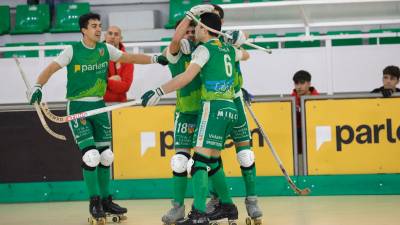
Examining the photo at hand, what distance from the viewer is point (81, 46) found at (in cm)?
752

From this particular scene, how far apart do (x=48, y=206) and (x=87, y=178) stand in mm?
1806

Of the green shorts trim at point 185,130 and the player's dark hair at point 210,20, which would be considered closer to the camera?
the player's dark hair at point 210,20

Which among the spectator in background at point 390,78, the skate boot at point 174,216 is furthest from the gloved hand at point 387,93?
the skate boot at point 174,216

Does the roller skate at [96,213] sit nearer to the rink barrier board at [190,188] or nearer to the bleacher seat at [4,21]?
the rink barrier board at [190,188]

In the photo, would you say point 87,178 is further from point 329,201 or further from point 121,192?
point 329,201

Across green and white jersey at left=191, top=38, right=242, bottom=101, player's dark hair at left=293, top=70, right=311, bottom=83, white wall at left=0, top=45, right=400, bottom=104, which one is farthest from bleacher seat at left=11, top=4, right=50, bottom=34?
green and white jersey at left=191, top=38, right=242, bottom=101

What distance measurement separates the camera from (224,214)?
6680 mm

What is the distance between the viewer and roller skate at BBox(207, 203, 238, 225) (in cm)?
A: 670

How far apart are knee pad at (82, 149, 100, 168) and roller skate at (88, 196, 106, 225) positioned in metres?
0.30

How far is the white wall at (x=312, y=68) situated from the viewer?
1080 cm

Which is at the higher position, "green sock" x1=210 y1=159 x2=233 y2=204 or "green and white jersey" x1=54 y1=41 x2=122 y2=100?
"green and white jersey" x1=54 y1=41 x2=122 y2=100

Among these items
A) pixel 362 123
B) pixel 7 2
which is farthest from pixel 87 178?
pixel 7 2

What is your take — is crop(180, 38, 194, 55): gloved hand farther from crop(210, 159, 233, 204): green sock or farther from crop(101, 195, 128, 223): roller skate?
crop(101, 195, 128, 223): roller skate

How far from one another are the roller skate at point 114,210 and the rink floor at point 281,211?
0.31 ft
